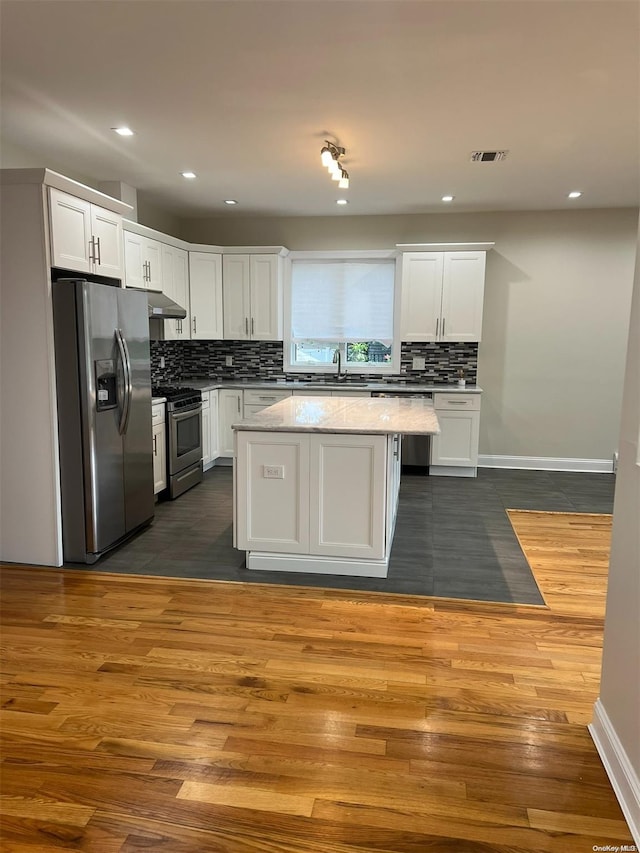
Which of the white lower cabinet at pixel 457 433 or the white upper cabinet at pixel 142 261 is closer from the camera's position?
the white upper cabinet at pixel 142 261

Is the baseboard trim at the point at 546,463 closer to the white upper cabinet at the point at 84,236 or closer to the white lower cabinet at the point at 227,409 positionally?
the white lower cabinet at the point at 227,409

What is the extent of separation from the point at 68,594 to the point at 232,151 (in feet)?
10.4

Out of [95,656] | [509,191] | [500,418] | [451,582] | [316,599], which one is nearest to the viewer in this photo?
[95,656]

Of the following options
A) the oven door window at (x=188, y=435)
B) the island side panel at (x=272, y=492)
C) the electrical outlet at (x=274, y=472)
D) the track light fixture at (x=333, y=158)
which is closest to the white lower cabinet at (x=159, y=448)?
the oven door window at (x=188, y=435)

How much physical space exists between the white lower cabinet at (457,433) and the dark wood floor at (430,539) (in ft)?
0.65

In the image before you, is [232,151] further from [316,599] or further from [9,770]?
[9,770]

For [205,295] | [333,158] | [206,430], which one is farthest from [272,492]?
[205,295]

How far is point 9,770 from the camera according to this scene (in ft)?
6.38

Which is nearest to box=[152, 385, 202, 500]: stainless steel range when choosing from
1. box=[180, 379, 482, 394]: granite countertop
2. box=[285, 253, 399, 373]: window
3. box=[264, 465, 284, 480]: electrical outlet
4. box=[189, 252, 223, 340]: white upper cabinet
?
box=[180, 379, 482, 394]: granite countertop

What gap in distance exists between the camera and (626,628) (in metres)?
1.90

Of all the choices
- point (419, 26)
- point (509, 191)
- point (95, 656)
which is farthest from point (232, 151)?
point (95, 656)

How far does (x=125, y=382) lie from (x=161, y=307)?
1458 mm

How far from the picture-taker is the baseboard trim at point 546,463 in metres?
6.39

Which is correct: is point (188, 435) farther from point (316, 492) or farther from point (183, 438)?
point (316, 492)
